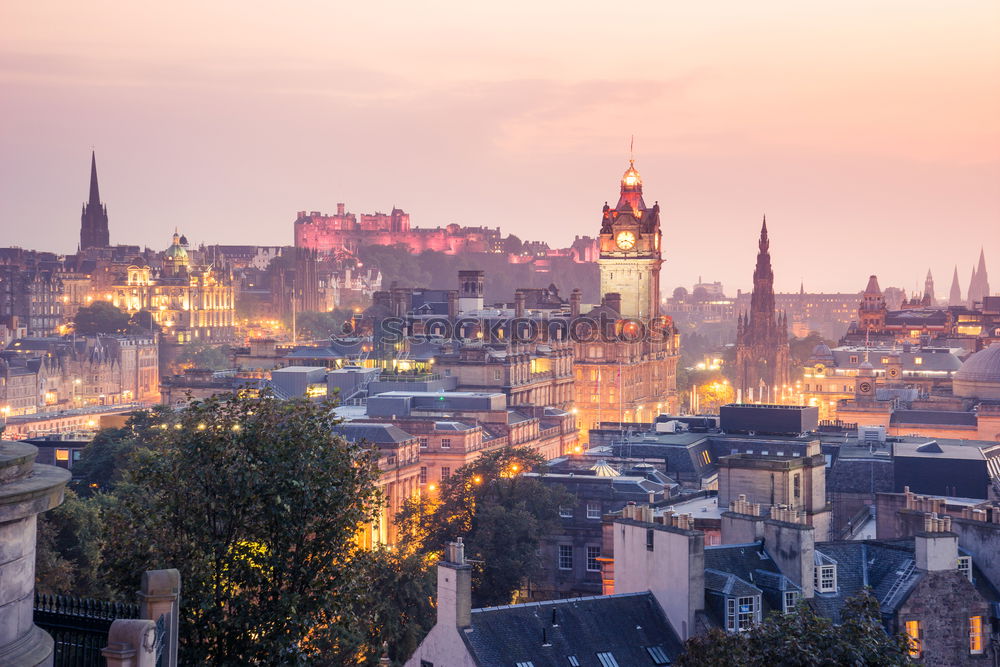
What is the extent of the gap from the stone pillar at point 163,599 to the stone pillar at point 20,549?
84.1 inches

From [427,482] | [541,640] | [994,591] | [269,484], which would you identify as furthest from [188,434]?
[427,482]

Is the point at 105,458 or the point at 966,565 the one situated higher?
the point at 966,565

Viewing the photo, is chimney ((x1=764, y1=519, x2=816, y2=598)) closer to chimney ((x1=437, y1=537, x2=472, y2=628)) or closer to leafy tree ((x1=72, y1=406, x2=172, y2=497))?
chimney ((x1=437, y1=537, x2=472, y2=628))

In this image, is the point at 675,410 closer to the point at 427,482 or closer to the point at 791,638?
the point at 427,482

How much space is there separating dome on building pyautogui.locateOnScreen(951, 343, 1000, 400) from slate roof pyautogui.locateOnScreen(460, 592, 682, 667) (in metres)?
106

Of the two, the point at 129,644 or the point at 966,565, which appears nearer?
the point at 129,644

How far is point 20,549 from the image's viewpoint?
1986cm

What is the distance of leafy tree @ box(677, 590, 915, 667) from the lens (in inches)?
1133

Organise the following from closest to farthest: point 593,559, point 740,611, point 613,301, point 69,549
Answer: point 740,611
point 69,549
point 593,559
point 613,301

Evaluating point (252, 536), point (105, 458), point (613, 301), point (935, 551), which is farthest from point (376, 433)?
point (613, 301)

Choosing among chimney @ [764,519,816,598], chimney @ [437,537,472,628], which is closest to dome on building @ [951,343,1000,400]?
chimney @ [764,519,816,598]

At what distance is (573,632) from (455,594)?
3.86 m

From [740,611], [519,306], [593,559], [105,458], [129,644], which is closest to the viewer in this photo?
[129,644]

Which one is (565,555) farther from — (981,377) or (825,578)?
(981,377)
